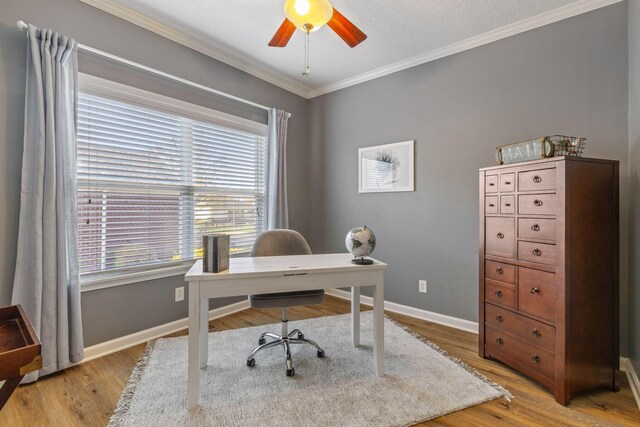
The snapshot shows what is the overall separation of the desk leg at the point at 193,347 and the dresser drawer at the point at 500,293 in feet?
6.52

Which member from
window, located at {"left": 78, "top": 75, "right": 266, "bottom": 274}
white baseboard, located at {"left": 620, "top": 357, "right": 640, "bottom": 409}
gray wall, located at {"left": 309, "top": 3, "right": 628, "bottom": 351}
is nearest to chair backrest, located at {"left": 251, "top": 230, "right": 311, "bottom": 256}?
window, located at {"left": 78, "top": 75, "right": 266, "bottom": 274}

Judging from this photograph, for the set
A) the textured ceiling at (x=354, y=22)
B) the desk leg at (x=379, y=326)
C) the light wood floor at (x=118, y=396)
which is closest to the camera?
the light wood floor at (x=118, y=396)

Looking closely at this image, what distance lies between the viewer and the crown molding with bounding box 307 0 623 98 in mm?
2197

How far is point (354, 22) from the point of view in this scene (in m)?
2.46

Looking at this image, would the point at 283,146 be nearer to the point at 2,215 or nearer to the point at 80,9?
the point at 80,9

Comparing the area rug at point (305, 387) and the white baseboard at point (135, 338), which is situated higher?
the white baseboard at point (135, 338)

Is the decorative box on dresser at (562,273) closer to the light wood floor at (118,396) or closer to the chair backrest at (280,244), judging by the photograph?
the light wood floor at (118,396)

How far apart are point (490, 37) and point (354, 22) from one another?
1.20 metres

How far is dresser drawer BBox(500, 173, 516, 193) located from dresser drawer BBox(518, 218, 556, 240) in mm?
218

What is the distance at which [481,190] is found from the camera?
228 centimetres

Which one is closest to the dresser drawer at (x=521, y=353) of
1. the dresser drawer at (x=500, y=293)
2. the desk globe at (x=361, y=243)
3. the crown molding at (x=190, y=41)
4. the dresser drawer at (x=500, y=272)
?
the dresser drawer at (x=500, y=293)

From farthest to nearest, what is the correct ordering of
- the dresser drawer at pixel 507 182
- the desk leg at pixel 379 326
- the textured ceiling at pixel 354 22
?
1. the textured ceiling at pixel 354 22
2. the dresser drawer at pixel 507 182
3. the desk leg at pixel 379 326

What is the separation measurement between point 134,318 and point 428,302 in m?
2.65

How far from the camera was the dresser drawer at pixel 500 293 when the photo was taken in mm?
2047
